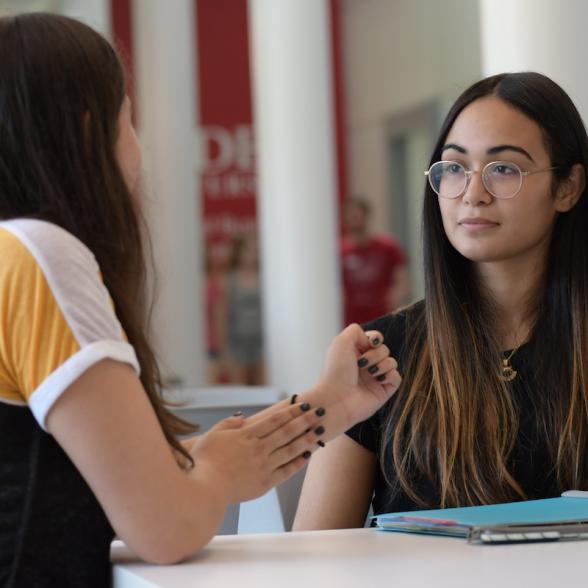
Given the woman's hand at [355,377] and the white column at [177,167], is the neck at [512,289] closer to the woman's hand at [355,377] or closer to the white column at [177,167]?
the woman's hand at [355,377]

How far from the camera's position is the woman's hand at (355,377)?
1.56 m

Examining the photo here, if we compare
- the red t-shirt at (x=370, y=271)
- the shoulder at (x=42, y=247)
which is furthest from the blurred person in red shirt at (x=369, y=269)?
the shoulder at (x=42, y=247)

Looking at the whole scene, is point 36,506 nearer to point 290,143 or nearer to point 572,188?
point 572,188

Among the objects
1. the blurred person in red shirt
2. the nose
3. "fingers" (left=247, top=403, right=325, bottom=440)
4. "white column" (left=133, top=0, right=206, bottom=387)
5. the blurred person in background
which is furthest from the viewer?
the blurred person in background

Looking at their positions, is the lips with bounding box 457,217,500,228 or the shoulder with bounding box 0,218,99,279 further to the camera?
Answer: the lips with bounding box 457,217,500,228

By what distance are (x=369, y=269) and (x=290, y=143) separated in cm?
255

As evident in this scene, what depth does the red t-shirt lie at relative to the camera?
29.7 ft

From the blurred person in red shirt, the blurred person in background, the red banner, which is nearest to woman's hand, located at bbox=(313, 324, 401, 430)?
the blurred person in red shirt

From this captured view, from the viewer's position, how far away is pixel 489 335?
2.13 meters

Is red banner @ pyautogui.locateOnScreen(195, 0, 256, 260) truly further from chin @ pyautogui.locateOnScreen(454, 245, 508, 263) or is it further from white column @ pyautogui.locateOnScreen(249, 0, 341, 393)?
chin @ pyautogui.locateOnScreen(454, 245, 508, 263)

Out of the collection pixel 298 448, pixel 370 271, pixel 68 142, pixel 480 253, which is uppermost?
pixel 68 142

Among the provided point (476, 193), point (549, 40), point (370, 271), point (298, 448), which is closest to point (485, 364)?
point (476, 193)

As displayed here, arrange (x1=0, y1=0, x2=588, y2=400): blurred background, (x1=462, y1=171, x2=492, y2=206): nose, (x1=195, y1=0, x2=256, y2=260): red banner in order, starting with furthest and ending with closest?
(x1=195, y1=0, x2=256, y2=260): red banner < (x1=0, y1=0, x2=588, y2=400): blurred background < (x1=462, y1=171, x2=492, y2=206): nose

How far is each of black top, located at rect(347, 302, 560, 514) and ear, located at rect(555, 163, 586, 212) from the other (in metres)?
0.29
